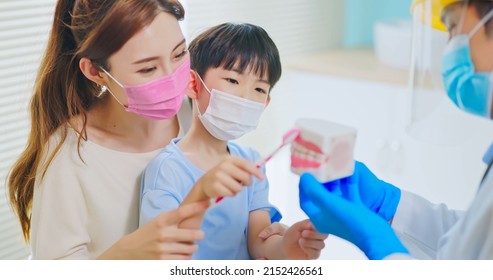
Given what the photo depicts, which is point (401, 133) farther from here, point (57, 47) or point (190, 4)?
point (57, 47)

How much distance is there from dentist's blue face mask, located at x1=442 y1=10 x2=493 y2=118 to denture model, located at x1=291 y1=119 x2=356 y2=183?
16 centimetres

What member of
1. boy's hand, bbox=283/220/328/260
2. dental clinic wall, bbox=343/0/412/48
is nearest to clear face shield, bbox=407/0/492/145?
boy's hand, bbox=283/220/328/260

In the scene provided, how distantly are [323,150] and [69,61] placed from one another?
1.74ft

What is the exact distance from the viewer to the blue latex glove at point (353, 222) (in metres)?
1.01

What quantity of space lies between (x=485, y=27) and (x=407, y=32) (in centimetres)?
173

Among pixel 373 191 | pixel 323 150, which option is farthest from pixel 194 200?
pixel 373 191

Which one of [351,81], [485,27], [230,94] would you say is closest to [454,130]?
[485,27]

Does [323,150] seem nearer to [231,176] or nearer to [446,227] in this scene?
[231,176]

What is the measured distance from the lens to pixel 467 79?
98cm

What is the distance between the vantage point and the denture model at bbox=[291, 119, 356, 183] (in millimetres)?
1001

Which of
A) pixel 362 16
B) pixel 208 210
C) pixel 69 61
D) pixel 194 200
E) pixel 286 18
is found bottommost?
pixel 362 16

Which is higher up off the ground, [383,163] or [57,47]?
[57,47]

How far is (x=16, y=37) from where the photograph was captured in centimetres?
161

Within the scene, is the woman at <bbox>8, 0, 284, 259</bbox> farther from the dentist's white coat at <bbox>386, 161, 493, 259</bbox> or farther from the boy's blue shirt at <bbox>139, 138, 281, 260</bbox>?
the dentist's white coat at <bbox>386, 161, 493, 259</bbox>
